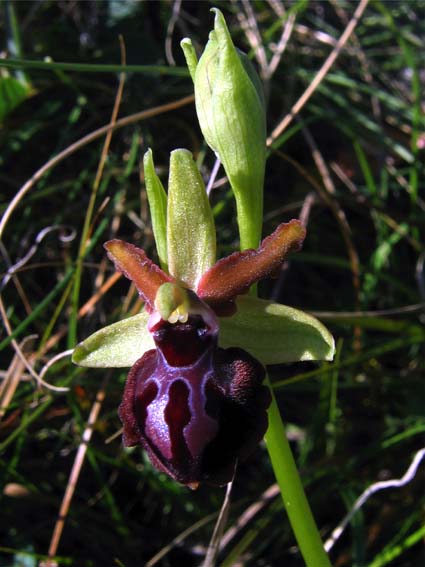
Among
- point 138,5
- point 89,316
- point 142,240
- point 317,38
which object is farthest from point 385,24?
point 89,316

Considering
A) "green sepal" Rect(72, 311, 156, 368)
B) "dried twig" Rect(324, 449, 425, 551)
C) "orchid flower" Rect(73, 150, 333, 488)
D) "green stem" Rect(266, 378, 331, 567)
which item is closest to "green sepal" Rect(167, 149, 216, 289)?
"orchid flower" Rect(73, 150, 333, 488)

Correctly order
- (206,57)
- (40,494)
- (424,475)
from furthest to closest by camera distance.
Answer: (424,475), (40,494), (206,57)

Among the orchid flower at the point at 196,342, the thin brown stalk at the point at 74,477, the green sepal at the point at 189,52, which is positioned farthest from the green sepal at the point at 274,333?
the thin brown stalk at the point at 74,477

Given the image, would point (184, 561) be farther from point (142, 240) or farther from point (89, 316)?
point (142, 240)

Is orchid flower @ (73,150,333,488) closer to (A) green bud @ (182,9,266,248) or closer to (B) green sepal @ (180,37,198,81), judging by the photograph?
(A) green bud @ (182,9,266,248)

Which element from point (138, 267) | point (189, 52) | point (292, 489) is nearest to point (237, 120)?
point (189, 52)

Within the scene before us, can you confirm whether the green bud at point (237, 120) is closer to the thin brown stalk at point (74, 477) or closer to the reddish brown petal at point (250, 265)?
the reddish brown petal at point (250, 265)
